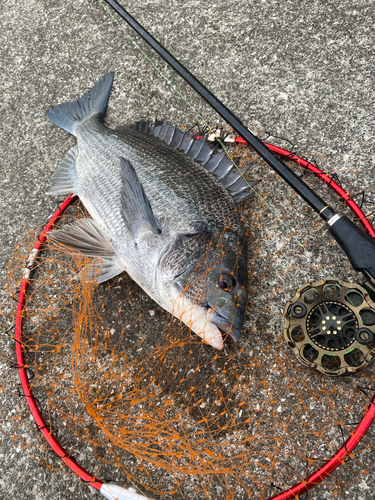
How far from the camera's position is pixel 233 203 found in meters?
2.21

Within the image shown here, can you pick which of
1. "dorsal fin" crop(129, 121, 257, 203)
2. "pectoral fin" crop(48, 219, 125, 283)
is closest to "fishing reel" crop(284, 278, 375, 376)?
"dorsal fin" crop(129, 121, 257, 203)

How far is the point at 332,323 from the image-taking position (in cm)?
198

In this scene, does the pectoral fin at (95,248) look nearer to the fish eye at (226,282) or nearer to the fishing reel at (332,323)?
the fish eye at (226,282)

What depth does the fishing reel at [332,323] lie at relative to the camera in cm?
193

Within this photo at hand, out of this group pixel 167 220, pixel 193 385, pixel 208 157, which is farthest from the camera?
pixel 208 157

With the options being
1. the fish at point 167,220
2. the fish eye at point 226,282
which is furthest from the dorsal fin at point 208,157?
the fish eye at point 226,282

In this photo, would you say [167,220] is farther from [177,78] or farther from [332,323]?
[177,78]

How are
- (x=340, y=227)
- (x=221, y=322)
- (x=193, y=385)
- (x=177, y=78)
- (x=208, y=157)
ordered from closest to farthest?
(x=340, y=227), (x=221, y=322), (x=193, y=385), (x=208, y=157), (x=177, y=78)

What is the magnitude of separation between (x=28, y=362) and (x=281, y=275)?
175 centimetres

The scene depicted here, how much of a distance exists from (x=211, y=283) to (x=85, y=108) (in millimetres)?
1744

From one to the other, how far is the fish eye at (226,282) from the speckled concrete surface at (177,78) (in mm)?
1201

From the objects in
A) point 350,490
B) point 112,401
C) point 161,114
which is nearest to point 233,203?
point 161,114

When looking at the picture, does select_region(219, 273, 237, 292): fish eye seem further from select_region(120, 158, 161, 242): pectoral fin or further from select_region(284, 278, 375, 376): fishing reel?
select_region(120, 158, 161, 242): pectoral fin

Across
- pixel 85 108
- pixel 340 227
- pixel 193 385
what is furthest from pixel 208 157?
pixel 193 385
